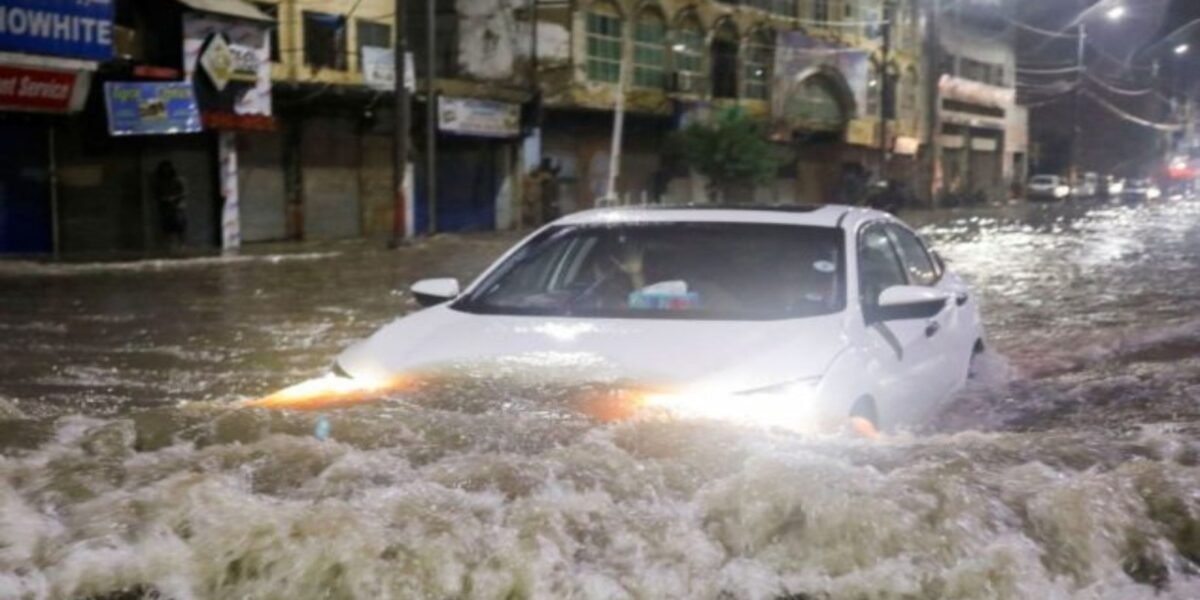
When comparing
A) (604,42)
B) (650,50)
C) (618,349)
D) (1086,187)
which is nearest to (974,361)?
(618,349)

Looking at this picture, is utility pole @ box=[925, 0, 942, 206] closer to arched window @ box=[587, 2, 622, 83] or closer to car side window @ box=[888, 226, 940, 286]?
arched window @ box=[587, 2, 622, 83]

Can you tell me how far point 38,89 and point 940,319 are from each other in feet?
54.7

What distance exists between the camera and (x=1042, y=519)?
11.4ft

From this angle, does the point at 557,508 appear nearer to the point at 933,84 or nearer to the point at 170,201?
the point at 170,201

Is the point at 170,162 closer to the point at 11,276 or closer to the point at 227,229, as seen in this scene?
the point at 227,229

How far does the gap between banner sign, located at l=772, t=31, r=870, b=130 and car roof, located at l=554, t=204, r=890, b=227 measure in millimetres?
36613

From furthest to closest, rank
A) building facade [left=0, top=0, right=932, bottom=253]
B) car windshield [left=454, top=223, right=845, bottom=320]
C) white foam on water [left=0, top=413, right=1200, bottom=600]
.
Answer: building facade [left=0, top=0, right=932, bottom=253], car windshield [left=454, top=223, right=845, bottom=320], white foam on water [left=0, top=413, right=1200, bottom=600]

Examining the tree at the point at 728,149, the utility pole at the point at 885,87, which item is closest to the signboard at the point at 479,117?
the tree at the point at 728,149

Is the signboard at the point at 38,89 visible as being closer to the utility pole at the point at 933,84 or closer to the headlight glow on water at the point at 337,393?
the headlight glow on water at the point at 337,393

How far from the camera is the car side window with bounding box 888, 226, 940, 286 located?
6.77m

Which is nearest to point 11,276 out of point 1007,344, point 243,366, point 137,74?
point 137,74

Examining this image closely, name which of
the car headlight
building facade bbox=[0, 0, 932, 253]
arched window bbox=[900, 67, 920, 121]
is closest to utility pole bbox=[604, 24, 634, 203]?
building facade bbox=[0, 0, 932, 253]

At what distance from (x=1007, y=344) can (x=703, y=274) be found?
18.8ft

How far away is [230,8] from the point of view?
2297 centimetres
